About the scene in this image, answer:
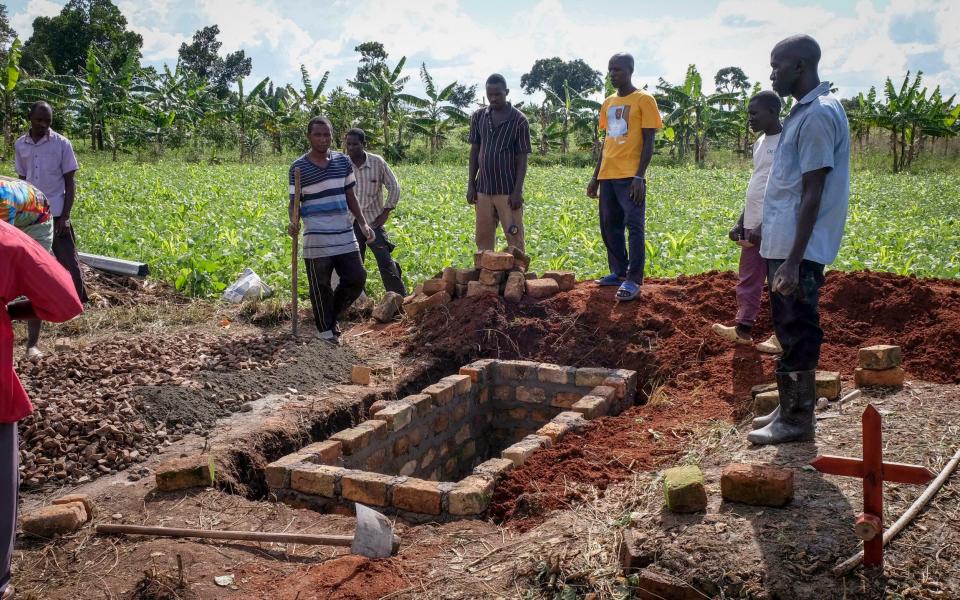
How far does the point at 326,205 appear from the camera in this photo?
6.36m

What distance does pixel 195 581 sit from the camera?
3.10 m

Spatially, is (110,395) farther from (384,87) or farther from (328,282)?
(384,87)

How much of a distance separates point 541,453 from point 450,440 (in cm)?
145

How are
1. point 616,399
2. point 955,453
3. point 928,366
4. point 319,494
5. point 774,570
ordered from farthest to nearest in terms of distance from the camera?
1. point 616,399
2. point 928,366
3. point 319,494
4. point 955,453
5. point 774,570

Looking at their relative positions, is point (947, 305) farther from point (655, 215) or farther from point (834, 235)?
point (655, 215)

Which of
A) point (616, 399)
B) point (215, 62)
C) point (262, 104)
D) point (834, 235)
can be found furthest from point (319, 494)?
point (215, 62)

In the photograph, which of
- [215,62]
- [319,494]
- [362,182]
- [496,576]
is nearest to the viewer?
[496,576]

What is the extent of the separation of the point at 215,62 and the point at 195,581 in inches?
2070

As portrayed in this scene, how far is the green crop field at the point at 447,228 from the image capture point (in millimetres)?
8773

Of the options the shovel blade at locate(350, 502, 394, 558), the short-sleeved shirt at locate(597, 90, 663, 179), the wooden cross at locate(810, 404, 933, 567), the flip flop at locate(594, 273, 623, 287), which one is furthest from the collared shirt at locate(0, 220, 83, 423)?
the flip flop at locate(594, 273, 623, 287)

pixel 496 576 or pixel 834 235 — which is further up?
pixel 834 235

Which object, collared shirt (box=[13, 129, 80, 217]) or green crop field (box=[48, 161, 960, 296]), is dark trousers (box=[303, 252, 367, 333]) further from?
collared shirt (box=[13, 129, 80, 217])

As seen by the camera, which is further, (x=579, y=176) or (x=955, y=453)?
(x=579, y=176)

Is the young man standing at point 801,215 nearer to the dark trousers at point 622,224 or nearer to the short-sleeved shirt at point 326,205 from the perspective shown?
the dark trousers at point 622,224
